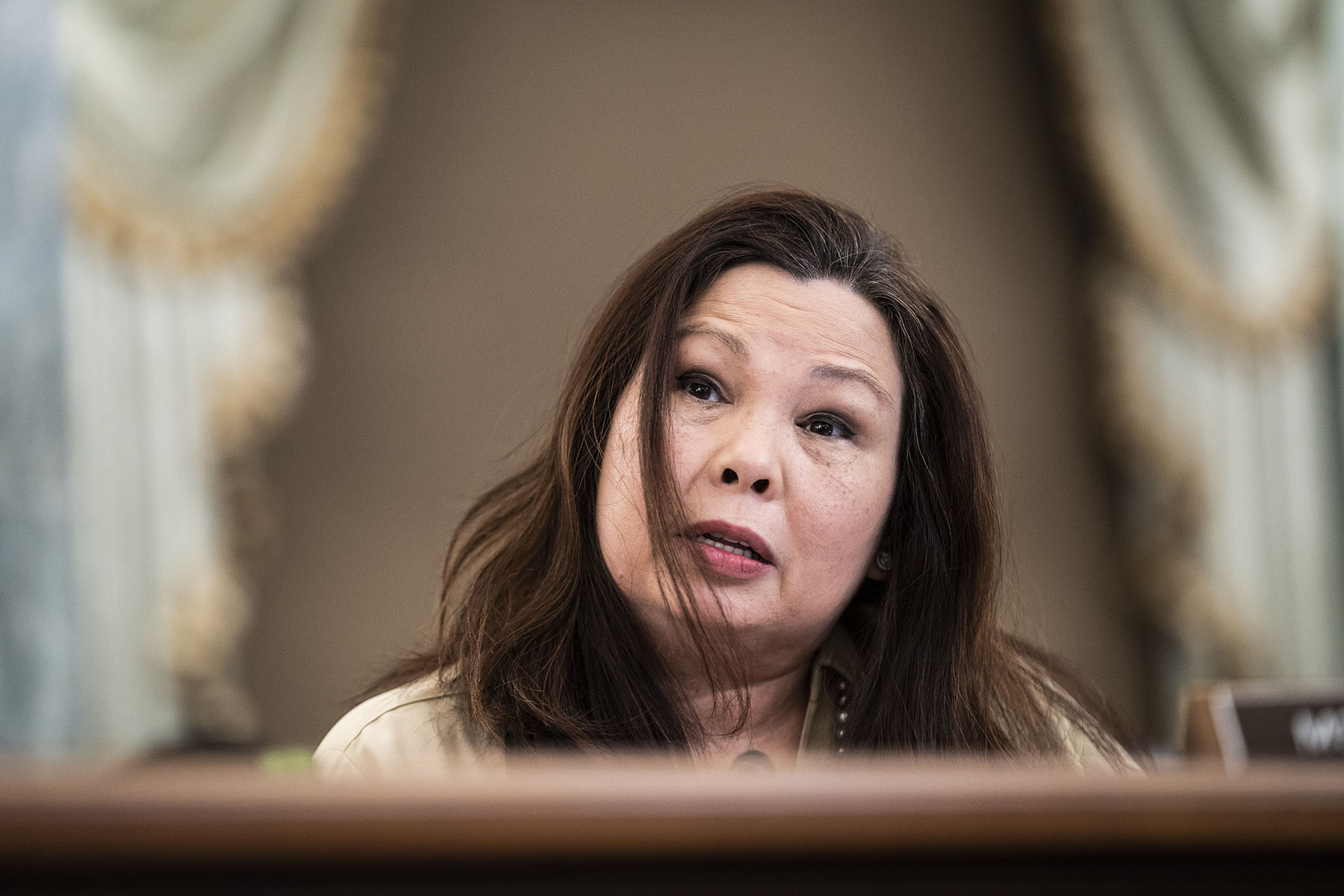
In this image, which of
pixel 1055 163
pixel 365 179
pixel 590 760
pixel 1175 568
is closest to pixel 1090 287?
pixel 1055 163

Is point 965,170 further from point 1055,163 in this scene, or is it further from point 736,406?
point 736,406

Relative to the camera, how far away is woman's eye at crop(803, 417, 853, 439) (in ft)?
3.26

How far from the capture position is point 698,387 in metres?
0.99

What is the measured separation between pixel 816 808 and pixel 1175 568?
249cm

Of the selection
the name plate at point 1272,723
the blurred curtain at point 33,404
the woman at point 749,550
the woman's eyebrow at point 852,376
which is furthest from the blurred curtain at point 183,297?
the name plate at point 1272,723

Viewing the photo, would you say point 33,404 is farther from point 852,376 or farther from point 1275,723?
point 1275,723

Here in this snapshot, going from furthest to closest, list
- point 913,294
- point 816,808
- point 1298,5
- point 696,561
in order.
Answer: point 1298,5 → point 913,294 → point 696,561 → point 816,808

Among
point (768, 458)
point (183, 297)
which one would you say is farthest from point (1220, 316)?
point (183, 297)

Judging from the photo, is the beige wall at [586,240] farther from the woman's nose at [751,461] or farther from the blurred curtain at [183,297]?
the woman's nose at [751,461]

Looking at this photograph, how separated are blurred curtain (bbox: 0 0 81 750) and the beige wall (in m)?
0.54

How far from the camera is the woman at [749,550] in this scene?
3.06 ft

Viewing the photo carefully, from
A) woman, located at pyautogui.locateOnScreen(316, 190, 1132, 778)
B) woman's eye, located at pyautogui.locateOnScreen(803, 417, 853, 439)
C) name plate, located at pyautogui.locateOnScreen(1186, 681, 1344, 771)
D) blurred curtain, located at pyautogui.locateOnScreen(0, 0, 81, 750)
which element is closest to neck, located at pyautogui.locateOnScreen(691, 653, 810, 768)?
woman, located at pyautogui.locateOnScreen(316, 190, 1132, 778)

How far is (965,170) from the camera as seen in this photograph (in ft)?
9.16

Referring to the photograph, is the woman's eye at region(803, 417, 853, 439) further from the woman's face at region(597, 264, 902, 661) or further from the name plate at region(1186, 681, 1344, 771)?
the name plate at region(1186, 681, 1344, 771)
